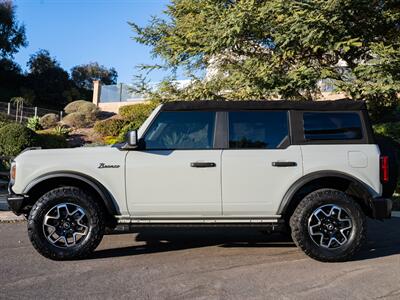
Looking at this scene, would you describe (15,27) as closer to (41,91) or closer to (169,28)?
(41,91)

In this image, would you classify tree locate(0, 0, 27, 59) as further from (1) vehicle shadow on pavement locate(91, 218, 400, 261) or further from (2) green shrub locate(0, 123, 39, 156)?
(1) vehicle shadow on pavement locate(91, 218, 400, 261)

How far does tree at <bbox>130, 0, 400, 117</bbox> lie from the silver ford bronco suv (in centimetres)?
480

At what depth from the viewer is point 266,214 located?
234 inches

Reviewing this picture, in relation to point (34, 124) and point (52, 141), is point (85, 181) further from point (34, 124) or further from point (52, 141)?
point (34, 124)

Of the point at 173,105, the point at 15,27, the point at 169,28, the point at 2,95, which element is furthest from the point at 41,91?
the point at 173,105

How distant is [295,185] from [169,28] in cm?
883

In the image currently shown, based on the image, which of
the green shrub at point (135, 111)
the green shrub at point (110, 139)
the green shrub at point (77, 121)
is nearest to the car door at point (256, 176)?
the green shrub at point (110, 139)

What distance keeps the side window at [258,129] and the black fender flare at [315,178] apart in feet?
1.69

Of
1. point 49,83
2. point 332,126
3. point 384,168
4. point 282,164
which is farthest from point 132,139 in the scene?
point 49,83

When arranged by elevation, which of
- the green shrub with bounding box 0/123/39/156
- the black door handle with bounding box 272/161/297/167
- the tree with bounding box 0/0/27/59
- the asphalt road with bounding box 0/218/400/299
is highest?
the tree with bounding box 0/0/27/59

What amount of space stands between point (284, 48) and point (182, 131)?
613 centimetres

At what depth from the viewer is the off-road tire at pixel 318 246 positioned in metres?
5.81

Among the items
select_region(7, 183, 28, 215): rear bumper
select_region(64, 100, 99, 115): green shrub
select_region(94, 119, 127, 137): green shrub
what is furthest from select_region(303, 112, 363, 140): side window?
select_region(64, 100, 99, 115): green shrub

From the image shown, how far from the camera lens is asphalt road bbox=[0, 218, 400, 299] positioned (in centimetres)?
471
